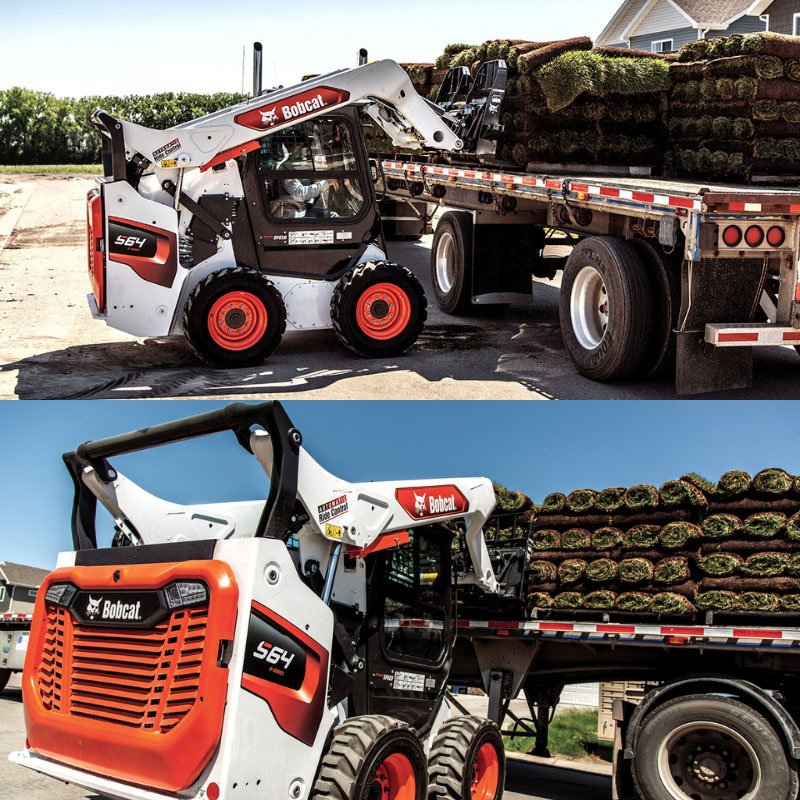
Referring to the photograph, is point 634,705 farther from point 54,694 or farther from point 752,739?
point 54,694

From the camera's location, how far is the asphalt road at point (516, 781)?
6.24 m

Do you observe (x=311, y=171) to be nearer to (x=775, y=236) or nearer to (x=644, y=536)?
(x=775, y=236)

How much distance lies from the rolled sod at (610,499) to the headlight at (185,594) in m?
3.78

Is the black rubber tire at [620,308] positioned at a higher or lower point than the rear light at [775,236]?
lower

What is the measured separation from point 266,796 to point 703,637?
3.22m

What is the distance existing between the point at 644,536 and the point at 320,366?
3693mm

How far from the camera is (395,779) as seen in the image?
491cm

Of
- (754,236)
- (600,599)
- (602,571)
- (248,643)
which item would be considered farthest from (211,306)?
(248,643)

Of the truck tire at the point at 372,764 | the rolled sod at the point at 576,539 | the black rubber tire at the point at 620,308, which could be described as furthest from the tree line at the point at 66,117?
the truck tire at the point at 372,764

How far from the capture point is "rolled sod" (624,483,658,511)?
22.5ft

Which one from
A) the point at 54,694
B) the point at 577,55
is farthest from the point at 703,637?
the point at 577,55

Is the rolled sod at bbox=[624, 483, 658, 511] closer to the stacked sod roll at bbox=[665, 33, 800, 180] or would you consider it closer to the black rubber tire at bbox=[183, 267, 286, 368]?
the black rubber tire at bbox=[183, 267, 286, 368]

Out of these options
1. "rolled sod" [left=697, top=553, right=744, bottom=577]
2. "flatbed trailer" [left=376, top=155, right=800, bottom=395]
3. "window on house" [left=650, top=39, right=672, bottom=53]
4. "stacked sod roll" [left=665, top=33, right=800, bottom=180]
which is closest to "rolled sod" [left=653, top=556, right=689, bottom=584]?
"rolled sod" [left=697, top=553, right=744, bottom=577]

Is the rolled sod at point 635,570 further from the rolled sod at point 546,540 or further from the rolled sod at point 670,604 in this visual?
the rolled sod at point 546,540
